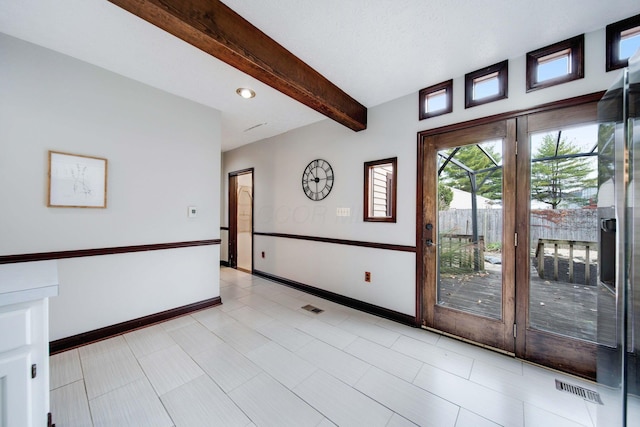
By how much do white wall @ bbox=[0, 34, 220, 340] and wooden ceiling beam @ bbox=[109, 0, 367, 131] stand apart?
142cm

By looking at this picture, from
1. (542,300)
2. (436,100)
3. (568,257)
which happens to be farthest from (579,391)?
(436,100)

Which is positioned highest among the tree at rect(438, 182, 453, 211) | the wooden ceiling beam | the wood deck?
the wooden ceiling beam

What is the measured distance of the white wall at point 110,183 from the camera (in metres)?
1.90

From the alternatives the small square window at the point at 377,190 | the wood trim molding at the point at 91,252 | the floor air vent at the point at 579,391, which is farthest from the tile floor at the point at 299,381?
the small square window at the point at 377,190

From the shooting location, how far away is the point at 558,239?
1917 mm

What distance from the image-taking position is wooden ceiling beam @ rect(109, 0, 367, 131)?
1.35m

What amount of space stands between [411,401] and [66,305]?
2.96m

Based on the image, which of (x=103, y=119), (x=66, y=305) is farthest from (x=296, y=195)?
(x=66, y=305)

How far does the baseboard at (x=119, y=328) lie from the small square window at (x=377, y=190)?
95.3 inches

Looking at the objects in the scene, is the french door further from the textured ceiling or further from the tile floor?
the textured ceiling

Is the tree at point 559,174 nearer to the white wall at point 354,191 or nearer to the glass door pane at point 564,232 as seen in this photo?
the glass door pane at point 564,232

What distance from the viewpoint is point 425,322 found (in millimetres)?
2518

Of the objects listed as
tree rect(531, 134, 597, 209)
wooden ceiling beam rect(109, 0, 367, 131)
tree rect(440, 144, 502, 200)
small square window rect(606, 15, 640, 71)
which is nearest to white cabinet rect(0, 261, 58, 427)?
wooden ceiling beam rect(109, 0, 367, 131)

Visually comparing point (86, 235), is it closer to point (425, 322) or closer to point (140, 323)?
point (140, 323)
